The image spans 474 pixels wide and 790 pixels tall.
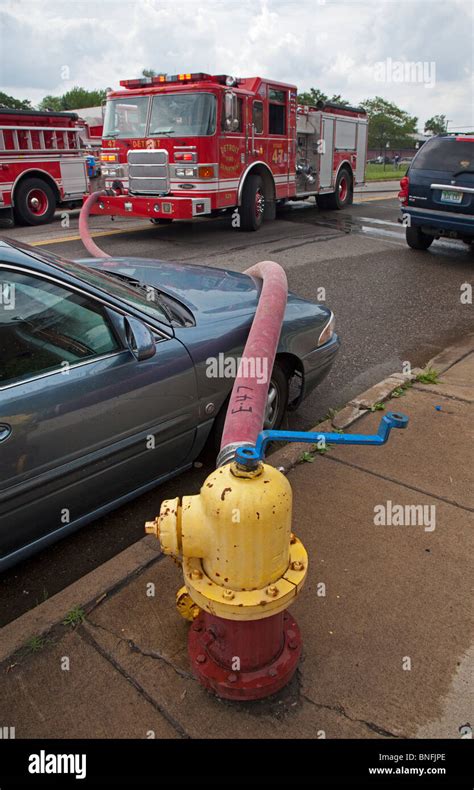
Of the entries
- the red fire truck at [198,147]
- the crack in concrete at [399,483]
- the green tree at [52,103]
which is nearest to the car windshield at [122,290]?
the crack in concrete at [399,483]

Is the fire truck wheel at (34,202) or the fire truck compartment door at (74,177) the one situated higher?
the fire truck compartment door at (74,177)

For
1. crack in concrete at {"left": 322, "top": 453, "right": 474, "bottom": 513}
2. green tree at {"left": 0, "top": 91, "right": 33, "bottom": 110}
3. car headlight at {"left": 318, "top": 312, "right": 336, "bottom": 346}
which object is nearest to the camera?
crack in concrete at {"left": 322, "top": 453, "right": 474, "bottom": 513}

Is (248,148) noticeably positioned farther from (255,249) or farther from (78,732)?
(78,732)

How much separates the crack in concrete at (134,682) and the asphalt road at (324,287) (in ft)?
1.65

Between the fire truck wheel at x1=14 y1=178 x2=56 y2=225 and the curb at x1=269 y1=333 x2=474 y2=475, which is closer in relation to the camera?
the curb at x1=269 y1=333 x2=474 y2=475

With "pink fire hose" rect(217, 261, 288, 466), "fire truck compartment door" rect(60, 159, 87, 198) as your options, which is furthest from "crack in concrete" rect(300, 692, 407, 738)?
"fire truck compartment door" rect(60, 159, 87, 198)

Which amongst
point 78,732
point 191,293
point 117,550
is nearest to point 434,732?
point 78,732

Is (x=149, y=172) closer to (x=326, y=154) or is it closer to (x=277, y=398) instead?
(x=326, y=154)

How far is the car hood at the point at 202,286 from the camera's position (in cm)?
361

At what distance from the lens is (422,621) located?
8.08 ft

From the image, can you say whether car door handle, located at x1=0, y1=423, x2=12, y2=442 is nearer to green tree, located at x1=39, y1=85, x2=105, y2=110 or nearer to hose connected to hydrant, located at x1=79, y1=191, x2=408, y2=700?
hose connected to hydrant, located at x1=79, y1=191, x2=408, y2=700

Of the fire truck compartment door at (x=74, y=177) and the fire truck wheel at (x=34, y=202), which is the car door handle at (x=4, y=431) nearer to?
the fire truck wheel at (x=34, y=202)

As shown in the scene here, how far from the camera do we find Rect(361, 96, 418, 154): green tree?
291ft

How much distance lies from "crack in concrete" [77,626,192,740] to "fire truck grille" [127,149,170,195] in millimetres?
9597
